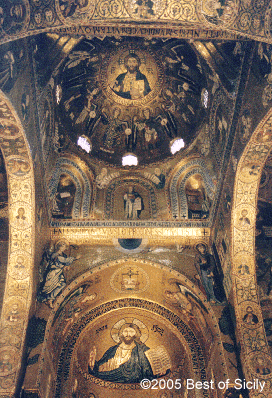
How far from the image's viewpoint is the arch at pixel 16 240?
10.7 m

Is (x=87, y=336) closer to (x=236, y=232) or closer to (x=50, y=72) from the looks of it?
(x=236, y=232)

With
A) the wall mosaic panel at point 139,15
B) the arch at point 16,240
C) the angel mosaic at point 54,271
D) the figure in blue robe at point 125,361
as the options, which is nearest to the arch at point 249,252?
the wall mosaic panel at point 139,15

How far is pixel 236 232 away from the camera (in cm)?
1221

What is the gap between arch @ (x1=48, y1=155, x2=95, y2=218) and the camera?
14.3 m

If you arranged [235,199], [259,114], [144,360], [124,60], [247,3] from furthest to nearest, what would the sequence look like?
[124,60] → [144,360] → [235,199] → [259,114] → [247,3]

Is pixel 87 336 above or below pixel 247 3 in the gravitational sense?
below

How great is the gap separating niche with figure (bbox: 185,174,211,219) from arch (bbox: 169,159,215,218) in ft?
0.47

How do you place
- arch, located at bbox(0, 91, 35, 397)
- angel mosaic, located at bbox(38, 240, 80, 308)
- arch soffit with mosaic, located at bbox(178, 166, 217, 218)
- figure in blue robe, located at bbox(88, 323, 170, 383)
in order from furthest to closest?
arch soffit with mosaic, located at bbox(178, 166, 217, 218) → figure in blue robe, located at bbox(88, 323, 170, 383) → angel mosaic, located at bbox(38, 240, 80, 308) → arch, located at bbox(0, 91, 35, 397)

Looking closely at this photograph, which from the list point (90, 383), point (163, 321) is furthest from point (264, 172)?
point (90, 383)

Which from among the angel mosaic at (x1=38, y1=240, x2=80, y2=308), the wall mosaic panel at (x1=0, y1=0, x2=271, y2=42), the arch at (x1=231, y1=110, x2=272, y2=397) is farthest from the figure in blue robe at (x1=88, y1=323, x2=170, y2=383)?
the wall mosaic panel at (x1=0, y1=0, x2=271, y2=42)

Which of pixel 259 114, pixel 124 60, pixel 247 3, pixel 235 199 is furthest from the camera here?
pixel 124 60

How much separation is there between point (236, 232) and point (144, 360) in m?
4.73

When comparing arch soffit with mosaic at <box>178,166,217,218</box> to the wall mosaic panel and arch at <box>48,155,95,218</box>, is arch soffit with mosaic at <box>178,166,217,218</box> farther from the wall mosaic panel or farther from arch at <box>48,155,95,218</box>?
the wall mosaic panel

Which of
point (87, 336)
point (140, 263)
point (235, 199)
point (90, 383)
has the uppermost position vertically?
point (235, 199)
